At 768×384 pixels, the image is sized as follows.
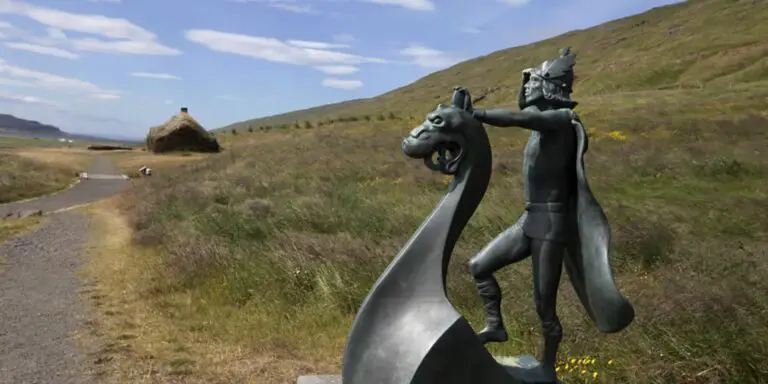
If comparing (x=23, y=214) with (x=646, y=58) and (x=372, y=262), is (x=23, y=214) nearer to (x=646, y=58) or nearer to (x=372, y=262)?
(x=372, y=262)

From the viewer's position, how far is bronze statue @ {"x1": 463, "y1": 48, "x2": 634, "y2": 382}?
3689mm

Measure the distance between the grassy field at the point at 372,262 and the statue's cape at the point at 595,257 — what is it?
5.55 ft

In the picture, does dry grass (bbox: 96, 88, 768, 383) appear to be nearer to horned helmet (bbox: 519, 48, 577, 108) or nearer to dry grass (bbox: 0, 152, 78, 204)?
horned helmet (bbox: 519, 48, 577, 108)

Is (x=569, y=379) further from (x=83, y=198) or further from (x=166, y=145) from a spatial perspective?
(x=166, y=145)

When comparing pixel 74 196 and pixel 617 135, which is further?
pixel 617 135

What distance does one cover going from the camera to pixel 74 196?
69.6 feet

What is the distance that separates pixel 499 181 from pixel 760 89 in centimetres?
2924

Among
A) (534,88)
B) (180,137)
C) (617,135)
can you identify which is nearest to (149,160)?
(180,137)

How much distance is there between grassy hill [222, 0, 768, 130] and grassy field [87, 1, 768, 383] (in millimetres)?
35359

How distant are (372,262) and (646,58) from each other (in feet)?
243

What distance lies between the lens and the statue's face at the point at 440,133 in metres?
3.83

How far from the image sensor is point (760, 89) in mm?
36031

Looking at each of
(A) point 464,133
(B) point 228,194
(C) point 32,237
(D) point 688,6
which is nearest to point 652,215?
(A) point 464,133

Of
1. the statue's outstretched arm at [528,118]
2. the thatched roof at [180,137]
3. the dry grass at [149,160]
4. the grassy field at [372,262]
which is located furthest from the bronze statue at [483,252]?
the thatched roof at [180,137]
